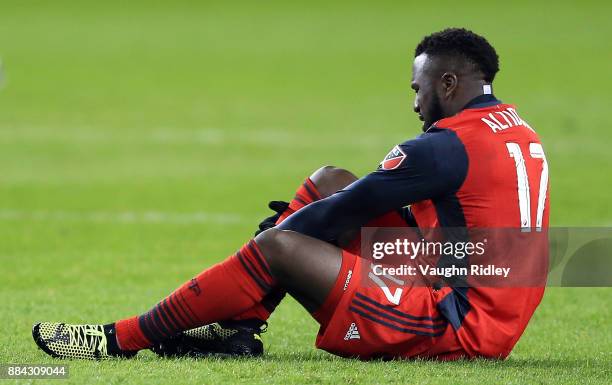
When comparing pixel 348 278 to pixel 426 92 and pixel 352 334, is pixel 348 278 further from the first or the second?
pixel 426 92

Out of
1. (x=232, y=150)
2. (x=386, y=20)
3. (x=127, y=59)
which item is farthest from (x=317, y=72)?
(x=232, y=150)

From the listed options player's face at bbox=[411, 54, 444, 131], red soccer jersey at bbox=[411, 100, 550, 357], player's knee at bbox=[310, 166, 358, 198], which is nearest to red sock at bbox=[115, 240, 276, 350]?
player's knee at bbox=[310, 166, 358, 198]

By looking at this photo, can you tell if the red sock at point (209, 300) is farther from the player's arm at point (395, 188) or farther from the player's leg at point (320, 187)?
the player's leg at point (320, 187)

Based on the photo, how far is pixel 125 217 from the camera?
43.4 ft

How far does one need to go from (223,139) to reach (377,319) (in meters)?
15.6

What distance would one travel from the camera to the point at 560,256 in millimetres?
6422

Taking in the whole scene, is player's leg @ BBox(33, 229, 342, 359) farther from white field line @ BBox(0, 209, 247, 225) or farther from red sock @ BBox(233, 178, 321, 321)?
white field line @ BBox(0, 209, 247, 225)

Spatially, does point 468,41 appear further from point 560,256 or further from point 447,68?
point 560,256

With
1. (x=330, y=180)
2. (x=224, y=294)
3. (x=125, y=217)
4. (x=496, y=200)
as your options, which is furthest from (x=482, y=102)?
(x=125, y=217)

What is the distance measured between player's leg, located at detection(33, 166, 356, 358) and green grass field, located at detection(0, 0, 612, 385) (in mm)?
105

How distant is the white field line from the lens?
508 inches

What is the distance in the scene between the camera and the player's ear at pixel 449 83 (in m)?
5.50

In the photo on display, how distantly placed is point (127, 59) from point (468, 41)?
2612 cm

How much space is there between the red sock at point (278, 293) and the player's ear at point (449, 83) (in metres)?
0.75
